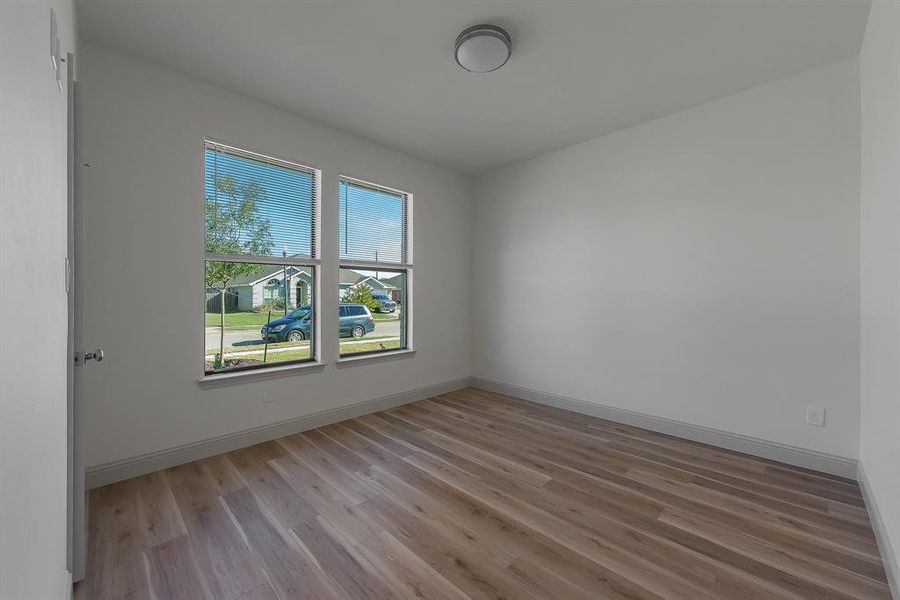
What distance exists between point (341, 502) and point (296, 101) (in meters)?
3.11

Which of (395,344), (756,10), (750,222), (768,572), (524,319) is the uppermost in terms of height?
(756,10)

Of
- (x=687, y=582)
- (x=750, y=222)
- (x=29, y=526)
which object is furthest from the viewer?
(x=750, y=222)

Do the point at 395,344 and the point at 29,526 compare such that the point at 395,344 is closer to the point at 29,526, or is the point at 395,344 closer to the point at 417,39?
the point at 417,39

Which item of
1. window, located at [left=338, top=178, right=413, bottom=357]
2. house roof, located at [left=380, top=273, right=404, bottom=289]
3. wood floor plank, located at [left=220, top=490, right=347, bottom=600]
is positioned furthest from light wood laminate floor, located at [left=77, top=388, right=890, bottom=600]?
house roof, located at [left=380, top=273, right=404, bottom=289]

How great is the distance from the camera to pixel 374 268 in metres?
4.05

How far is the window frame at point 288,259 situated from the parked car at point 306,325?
0.27 ft

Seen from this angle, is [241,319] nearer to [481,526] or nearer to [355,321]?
[355,321]

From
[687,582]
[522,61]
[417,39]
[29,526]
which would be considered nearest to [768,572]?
[687,582]

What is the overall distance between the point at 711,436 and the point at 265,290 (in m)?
4.03

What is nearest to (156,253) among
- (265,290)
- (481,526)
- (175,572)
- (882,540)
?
(265,290)

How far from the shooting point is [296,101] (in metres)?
3.12

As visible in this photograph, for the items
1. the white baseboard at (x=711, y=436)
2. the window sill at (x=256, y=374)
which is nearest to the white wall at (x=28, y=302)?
the window sill at (x=256, y=374)

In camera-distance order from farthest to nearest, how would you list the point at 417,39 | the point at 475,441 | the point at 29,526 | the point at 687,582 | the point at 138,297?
the point at 475,441, the point at 138,297, the point at 417,39, the point at 687,582, the point at 29,526

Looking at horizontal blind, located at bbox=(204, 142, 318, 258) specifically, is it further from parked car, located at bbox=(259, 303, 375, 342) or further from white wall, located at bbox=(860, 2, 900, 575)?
white wall, located at bbox=(860, 2, 900, 575)
